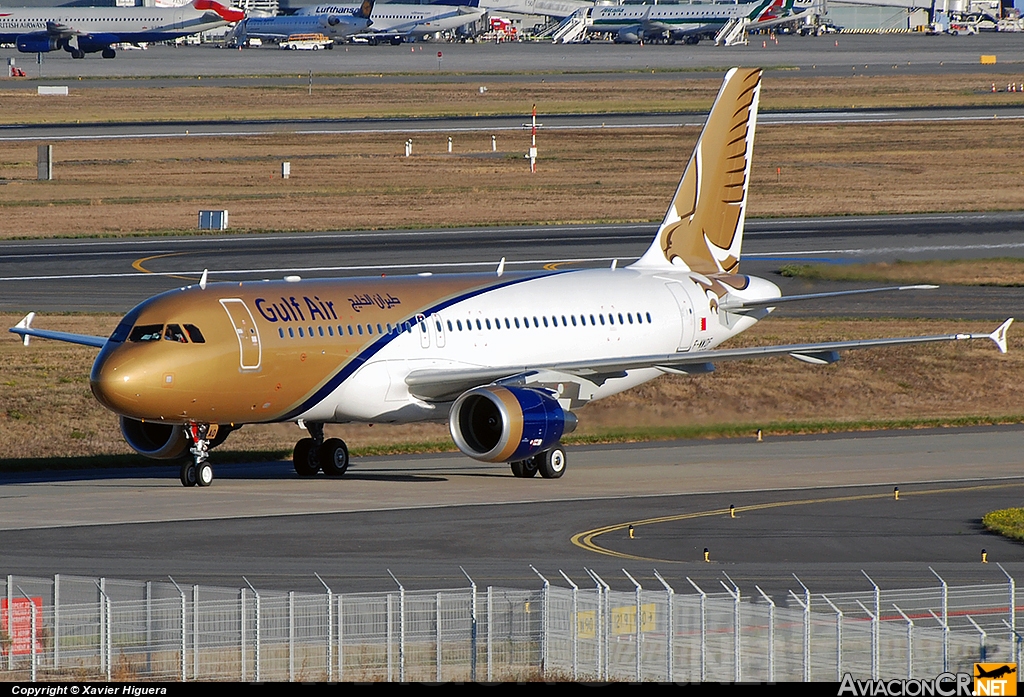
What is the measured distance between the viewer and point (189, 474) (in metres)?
45.3

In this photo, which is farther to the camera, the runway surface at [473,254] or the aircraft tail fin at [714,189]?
the runway surface at [473,254]

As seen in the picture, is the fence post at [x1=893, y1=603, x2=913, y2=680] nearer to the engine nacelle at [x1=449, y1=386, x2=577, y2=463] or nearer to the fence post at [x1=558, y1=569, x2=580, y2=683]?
the fence post at [x1=558, y1=569, x2=580, y2=683]

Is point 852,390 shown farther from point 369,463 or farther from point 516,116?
point 516,116

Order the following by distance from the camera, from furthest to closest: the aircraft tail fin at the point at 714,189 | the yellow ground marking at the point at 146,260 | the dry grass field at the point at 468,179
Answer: the dry grass field at the point at 468,179, the yellow ground marking at the point at 146,260, the aircraft tail fin at the point at 714,189

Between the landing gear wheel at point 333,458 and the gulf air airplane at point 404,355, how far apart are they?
0.14 feet

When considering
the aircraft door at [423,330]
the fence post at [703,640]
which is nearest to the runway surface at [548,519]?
the aircraft door at [423,330]

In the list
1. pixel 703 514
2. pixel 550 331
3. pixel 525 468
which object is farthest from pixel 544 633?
pixel 550 331

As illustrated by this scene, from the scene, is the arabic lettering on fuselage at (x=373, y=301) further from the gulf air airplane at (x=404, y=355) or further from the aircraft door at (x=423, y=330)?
the aircraft door at (x=423, y=330)

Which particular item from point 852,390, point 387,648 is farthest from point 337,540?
point 852,390

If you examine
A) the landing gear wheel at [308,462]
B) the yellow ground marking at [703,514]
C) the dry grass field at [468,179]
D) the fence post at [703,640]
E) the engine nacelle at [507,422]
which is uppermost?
the fence post at [703,640]

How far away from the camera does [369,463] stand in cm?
5209

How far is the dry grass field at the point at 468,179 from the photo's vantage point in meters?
107

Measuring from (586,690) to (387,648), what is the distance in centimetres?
363

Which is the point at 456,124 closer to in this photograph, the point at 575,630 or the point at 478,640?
the point at 478,640
